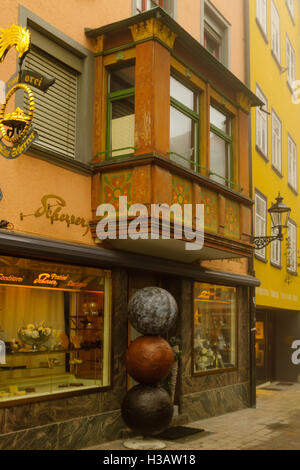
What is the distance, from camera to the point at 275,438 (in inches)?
404

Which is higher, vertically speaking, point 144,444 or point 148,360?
point 148,360

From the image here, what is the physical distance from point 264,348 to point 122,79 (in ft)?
42.1

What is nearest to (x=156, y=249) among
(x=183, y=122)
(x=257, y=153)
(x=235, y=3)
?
(x=183, y=122)

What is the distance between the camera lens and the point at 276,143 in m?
18.9

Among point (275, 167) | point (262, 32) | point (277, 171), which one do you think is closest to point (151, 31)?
point (262, 32)

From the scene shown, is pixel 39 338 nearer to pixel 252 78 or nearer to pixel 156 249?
pixel 156 249

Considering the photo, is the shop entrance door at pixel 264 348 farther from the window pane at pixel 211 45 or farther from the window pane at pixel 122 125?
the window pane at pixel 122 125

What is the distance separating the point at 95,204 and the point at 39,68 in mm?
2274

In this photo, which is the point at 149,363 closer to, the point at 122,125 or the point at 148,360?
the point at 148,360

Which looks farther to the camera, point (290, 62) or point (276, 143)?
point (290, 62)

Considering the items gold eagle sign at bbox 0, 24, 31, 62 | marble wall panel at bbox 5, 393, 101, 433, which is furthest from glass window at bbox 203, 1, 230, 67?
marble wall panel at bbox 5, 393, 101, 433

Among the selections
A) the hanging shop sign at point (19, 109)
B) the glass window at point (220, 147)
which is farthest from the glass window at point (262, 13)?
the hanging shop sign at point (19, 109)

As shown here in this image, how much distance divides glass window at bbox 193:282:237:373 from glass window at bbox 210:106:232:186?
2357mm

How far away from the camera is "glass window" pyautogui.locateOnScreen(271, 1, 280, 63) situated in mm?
19047
